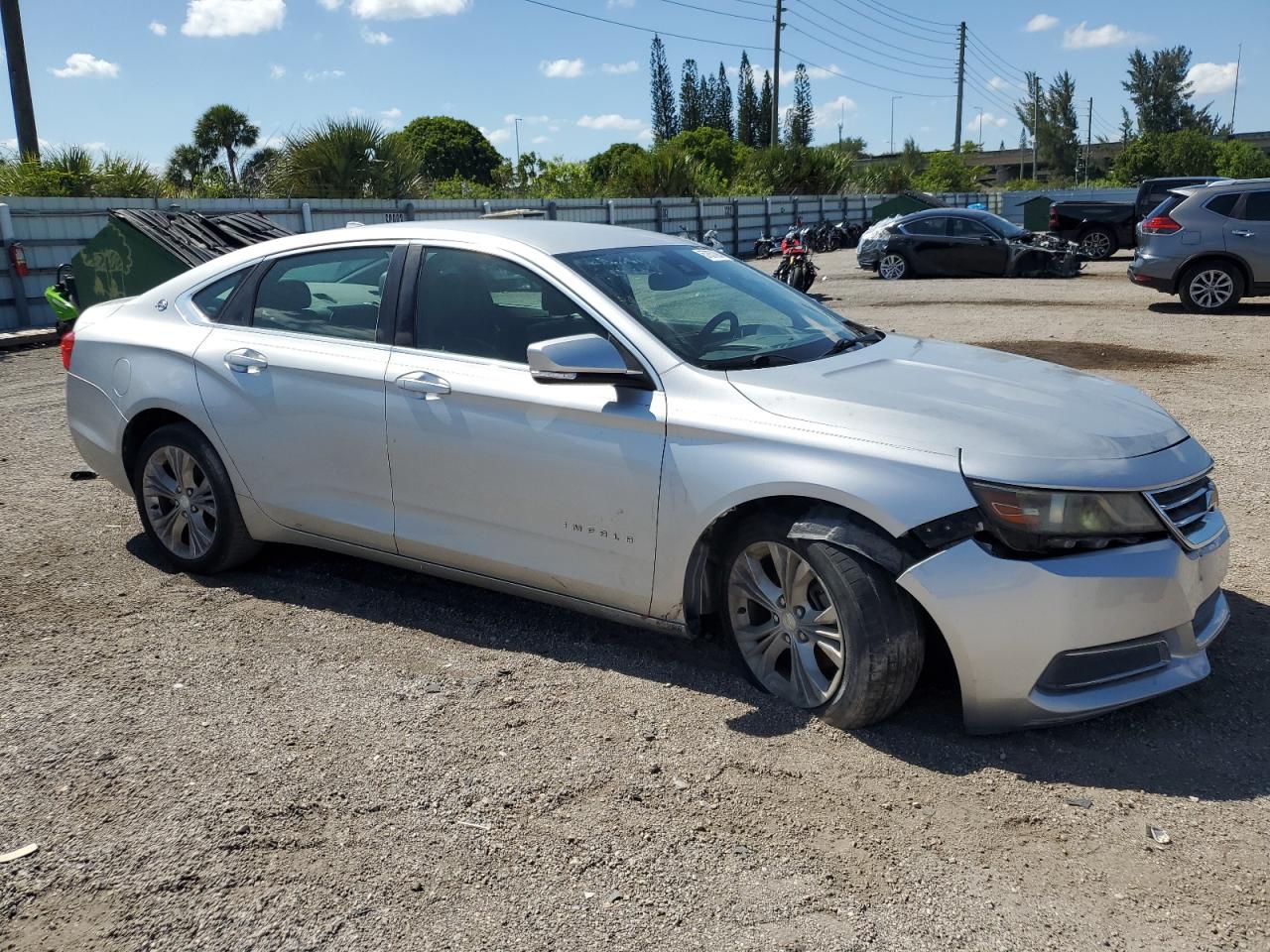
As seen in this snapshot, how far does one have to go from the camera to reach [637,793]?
3381 mm

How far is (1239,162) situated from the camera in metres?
76.3

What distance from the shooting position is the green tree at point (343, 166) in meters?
25.3

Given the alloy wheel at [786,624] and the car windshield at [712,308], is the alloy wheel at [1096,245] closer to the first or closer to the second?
the car windshield at [712,308]

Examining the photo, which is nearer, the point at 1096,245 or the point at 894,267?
the point at 894,267

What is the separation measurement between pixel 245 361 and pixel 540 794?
253 centimetres

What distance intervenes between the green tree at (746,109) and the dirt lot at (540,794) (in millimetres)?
104181

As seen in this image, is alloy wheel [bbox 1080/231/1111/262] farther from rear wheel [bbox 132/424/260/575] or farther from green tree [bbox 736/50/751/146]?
green tree [bbox 736/50/751/146]

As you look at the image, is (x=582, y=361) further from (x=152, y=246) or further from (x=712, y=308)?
(x=152, y=246)

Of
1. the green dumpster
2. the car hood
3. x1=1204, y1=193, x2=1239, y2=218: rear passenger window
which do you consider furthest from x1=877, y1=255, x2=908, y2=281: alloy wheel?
the car hood

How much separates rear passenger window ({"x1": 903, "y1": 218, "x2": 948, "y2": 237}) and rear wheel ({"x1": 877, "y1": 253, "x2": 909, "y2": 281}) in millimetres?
561

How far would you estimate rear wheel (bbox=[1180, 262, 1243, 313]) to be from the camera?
1480 cm

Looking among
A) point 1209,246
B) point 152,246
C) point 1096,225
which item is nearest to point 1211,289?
point 1209,246

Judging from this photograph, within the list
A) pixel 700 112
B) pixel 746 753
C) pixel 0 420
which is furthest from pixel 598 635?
pixel 700 112

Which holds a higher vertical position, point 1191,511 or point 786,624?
point 1191,511
